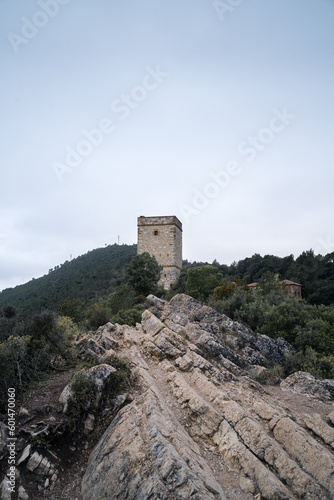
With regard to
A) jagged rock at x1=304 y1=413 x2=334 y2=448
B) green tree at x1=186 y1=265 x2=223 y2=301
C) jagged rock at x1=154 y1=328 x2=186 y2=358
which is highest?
green tree at x1=186 y1=265 x2=223 y2=301

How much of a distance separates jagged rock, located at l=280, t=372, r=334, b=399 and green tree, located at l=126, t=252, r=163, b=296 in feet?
50.7

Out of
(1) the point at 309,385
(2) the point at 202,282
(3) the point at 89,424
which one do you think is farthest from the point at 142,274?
(3) the point at 89,424

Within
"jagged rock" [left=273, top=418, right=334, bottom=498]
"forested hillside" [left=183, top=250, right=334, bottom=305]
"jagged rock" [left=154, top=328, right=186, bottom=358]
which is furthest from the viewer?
"forested hillside" [left=183, top=250, right=334, bottom=305]

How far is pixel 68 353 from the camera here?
8930 mm

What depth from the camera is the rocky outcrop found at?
13.8ft

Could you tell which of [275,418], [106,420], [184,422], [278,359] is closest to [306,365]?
[278,359]

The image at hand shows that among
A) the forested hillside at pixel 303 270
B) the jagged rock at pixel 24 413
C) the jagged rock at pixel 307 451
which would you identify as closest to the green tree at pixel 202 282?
the forested hillside at pixel 303 270

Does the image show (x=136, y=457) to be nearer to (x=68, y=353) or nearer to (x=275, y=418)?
(x=275, y=418)

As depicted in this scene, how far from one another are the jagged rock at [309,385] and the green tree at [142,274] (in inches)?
609

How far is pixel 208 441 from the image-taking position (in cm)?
552

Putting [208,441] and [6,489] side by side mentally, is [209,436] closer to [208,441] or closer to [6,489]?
[208,441]

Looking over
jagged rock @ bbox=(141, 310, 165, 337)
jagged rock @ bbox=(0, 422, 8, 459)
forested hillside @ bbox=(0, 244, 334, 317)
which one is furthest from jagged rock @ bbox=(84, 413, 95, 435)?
forested hillside @ bbox=(0, 244, 334, 317)

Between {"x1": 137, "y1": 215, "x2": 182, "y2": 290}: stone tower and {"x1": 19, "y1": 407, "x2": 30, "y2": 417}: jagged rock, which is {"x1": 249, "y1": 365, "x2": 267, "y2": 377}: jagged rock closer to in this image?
{"x1": 19, "y1": 407, "x2": 30, "y2": 417}: jagged rock

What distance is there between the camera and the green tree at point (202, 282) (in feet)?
68.7
